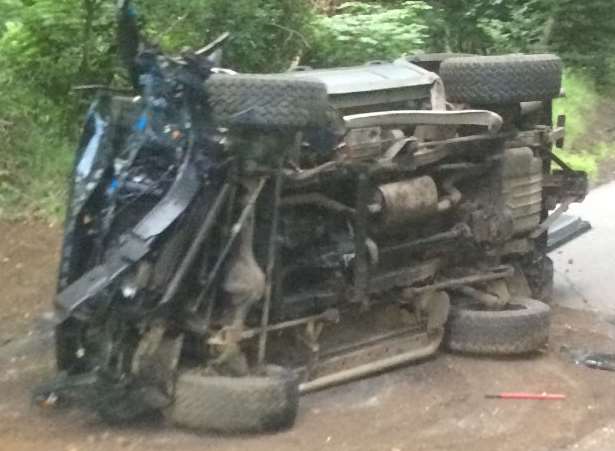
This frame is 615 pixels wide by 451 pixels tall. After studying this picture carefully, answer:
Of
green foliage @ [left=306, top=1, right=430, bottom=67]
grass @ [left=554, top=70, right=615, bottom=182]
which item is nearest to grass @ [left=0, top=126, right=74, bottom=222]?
green foliage @ [left=306, top=1, right=430, bottom=67]

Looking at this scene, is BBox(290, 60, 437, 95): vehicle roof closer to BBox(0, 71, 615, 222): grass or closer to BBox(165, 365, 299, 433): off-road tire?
BBox(165, 365, 299, 433): off-road tire

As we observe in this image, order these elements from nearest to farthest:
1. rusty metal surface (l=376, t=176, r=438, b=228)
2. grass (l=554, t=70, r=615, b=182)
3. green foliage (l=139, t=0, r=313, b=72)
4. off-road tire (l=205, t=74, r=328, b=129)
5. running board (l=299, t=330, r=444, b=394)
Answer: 1. off-road tire (l=205, t=74, r=328, b=129)
2. running board (l=299, t=330, r=444, b=394)
3. rusty metal surface (l=376, t=176, r=438, b=228)
4. green foliage (l=139, t=0, r=313, b=72)
5. grass (l=554, t=70, r=615, b=182)

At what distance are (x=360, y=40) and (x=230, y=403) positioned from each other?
7.14m

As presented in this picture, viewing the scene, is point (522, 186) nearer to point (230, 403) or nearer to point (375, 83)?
point (375, 83)

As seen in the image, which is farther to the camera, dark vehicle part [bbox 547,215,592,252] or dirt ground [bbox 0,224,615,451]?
dark vehicle part [bbox 547,215,592,252]

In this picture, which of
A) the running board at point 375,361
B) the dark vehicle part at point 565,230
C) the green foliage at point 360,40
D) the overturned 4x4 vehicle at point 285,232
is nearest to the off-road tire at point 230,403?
the overturned 4x4 vehicle at point 285,232

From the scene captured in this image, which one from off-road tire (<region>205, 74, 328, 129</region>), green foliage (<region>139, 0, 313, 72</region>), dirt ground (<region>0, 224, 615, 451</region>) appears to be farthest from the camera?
green foliage (<region>139, 0, 313, 72</region>)

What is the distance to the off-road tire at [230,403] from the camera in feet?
17.0

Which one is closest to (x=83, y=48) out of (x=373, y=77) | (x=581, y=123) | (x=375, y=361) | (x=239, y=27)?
(x=239, y=27)

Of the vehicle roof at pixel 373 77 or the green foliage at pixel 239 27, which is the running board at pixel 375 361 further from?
the green foliage at pixel 239 27

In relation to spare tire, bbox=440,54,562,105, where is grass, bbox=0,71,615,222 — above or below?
below

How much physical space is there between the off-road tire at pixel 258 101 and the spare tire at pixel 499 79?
194cm

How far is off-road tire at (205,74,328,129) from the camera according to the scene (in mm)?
5098

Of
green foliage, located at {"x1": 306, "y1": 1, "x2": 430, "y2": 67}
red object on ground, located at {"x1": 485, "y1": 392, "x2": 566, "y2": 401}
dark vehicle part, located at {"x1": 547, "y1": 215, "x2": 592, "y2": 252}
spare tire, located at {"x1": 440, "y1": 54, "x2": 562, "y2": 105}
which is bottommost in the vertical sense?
dark vehicle part, located at {"x1": 547, "y1": 215, "x2": 592, "y2": 252}
